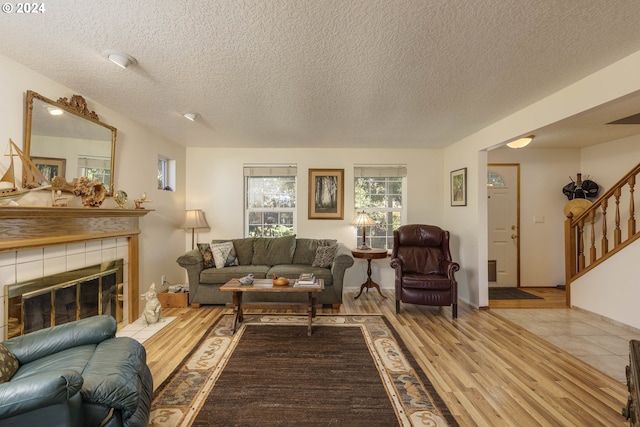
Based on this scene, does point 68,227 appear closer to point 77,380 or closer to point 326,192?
point 77,380

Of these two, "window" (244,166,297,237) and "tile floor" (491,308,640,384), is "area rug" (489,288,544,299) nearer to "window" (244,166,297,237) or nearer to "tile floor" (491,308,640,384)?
"tile floor" (491,308,640,384)

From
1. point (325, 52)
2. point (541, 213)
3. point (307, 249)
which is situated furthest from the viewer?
point (541, 213)

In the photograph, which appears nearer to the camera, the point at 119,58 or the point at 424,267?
the point at 119,58

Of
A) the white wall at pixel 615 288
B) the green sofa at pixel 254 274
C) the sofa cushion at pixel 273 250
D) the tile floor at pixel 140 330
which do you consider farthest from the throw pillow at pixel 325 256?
the white wall at pixel 615 288

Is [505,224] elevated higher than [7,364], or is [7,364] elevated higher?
[505,224]

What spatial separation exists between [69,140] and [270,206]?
278 cm

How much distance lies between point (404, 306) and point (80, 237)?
148 inches

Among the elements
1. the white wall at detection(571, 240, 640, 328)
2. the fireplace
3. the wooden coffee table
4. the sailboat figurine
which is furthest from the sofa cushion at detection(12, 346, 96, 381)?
the white wall at detection(571, 240, 640, 328)

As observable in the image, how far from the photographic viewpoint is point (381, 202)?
4.83m

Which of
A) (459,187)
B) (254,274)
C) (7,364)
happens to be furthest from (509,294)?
(7,364)

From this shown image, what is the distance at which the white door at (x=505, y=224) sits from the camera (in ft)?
15.3

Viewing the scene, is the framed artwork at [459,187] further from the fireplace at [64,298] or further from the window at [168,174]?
the fireplace at [64,298]

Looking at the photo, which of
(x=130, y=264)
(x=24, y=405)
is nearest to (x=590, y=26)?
(x=24, y=405)

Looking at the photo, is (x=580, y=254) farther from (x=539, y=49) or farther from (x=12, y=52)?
(x=12, y=52)
